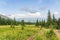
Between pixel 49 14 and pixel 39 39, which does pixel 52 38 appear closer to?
pixel 39 39

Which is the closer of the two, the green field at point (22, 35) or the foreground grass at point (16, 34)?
the green field at point (22, 35)

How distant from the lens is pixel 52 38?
28672 mm

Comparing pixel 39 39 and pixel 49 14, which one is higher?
pixel 49 14

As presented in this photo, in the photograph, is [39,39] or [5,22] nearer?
[39,39]

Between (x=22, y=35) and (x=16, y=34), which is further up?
(x=22, y=35)

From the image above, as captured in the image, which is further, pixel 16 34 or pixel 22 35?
pixel 16 34

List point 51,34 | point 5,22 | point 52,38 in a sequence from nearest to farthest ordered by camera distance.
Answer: point 52,38, point 51,34, point 5,22

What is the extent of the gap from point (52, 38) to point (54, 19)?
110m

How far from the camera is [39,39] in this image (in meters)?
35.4

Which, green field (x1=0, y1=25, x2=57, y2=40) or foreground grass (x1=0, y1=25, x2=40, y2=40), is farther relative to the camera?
foreground grass (x1=0, y1=25, x2=40, y2=40)

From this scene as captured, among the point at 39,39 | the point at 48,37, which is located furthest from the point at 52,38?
the point at 39,39

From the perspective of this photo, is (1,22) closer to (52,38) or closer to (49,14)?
(49,14)

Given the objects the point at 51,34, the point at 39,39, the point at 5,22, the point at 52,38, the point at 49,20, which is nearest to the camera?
the point at 52,38

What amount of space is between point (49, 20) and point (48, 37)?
108180 millimetres
